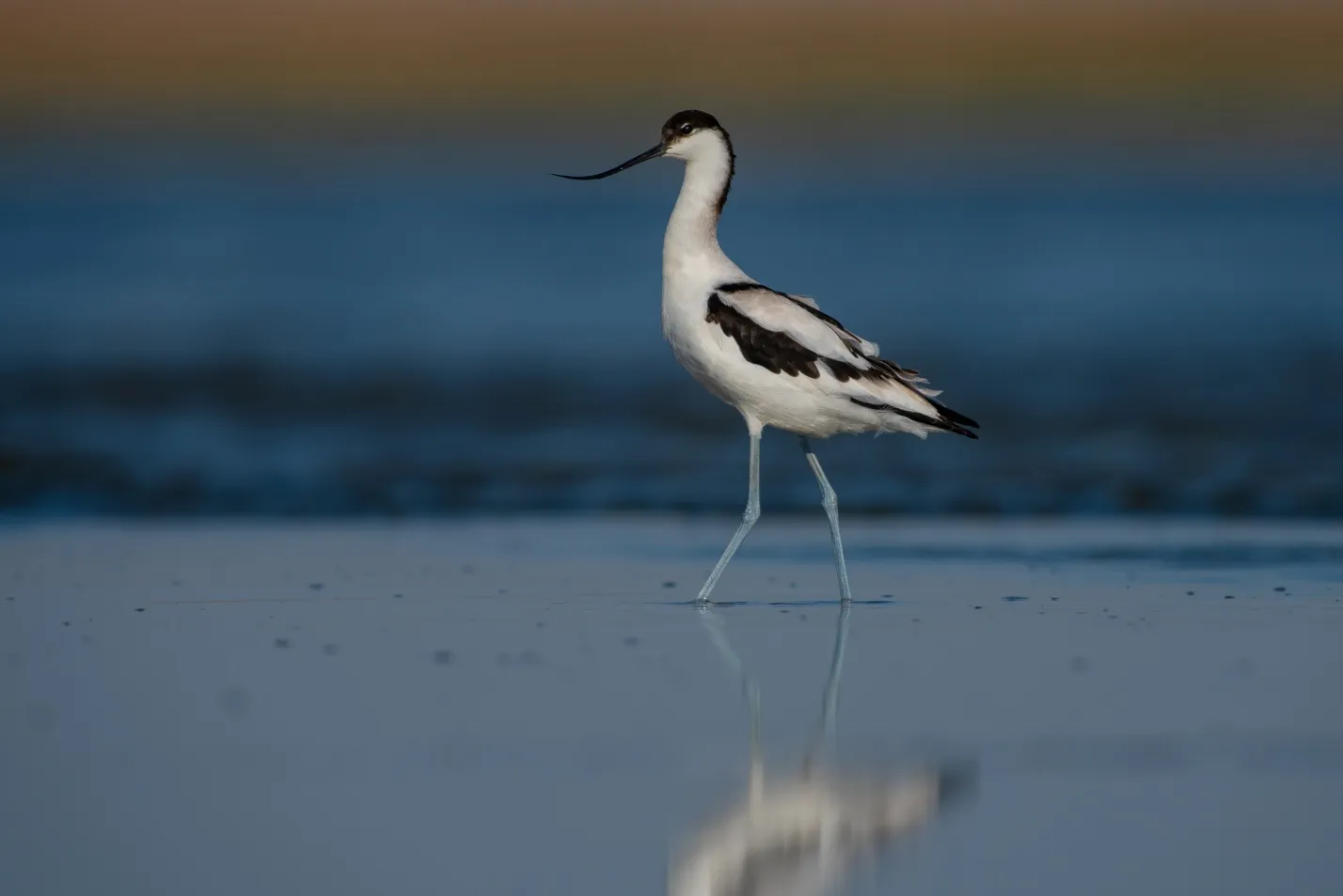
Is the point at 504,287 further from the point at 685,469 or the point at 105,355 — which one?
the point at 685,469

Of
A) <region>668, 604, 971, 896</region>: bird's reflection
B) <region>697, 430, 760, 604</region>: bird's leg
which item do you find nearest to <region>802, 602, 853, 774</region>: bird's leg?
<region>668, 604, 971, 896</region>: bird's reflection

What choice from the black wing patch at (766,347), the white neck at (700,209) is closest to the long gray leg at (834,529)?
A: the black wing patch at (766,347)

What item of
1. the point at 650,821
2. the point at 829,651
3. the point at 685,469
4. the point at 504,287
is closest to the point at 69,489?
the point at 685,469

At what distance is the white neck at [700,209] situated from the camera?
803 centimetres

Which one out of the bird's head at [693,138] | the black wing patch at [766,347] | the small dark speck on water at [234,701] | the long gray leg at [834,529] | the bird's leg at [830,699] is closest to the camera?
the bird's leg at [830,699]

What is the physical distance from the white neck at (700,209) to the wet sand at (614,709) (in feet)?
3.81

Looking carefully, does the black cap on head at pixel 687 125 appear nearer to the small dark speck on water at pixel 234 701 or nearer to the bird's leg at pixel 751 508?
the bird's leg at pixel 751 508

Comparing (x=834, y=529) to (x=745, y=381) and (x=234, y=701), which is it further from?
(x=234, y=701)

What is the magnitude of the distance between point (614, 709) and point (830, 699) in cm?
57

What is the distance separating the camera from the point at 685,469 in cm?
1154

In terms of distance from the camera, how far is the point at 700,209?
8172mm

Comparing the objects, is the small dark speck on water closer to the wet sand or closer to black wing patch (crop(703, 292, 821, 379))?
the wet sand

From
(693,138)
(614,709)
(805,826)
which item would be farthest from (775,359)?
(805,826)

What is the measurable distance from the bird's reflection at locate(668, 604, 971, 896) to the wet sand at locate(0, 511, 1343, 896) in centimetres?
6
